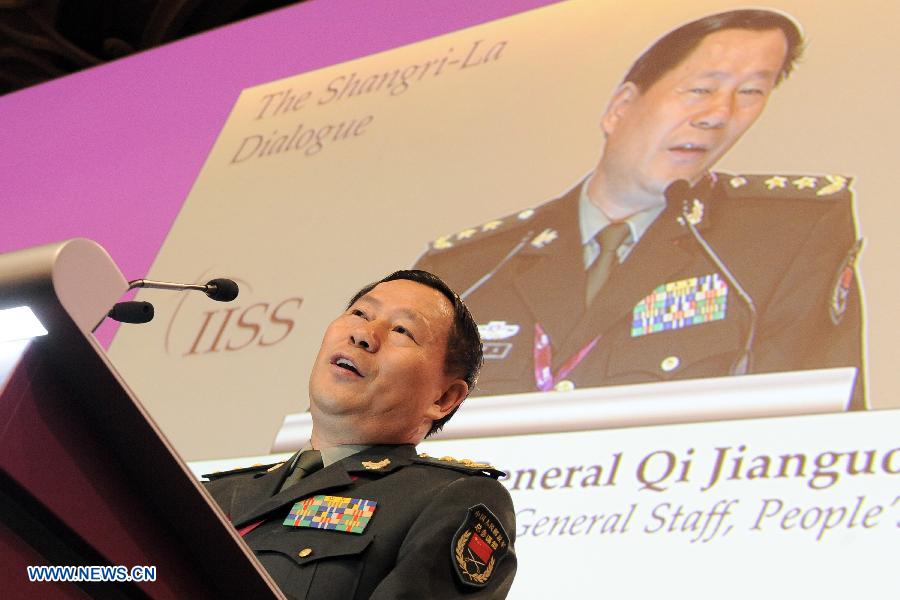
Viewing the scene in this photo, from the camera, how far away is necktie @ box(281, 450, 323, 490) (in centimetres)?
132

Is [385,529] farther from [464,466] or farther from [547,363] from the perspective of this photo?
[547,363]

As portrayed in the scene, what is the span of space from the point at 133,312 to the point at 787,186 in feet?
5.32

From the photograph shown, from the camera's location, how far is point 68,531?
0.72 m

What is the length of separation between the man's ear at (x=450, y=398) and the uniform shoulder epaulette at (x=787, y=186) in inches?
40.3

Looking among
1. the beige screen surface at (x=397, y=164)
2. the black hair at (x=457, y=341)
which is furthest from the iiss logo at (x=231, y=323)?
the black hair at (x=457, y=341)

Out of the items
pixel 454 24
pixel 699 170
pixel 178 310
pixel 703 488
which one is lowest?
pixel 703 488

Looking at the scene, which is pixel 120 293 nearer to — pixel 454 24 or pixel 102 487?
pixel 102 487

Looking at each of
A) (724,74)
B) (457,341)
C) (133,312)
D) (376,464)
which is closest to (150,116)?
(724,74)

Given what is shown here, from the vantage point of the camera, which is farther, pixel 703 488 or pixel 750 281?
pixel 750 281

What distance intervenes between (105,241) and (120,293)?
2964 mm

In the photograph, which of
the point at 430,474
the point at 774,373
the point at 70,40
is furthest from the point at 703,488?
the point at 70,40

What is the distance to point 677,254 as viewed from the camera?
7.36 ft

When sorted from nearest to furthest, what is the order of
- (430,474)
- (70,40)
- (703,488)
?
(430,474) < (703,488) < (70,40)

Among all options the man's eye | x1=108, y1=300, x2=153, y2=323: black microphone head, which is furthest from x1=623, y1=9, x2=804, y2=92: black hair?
x1=108, y1=300, x2=153, y2=323: black microphone head
